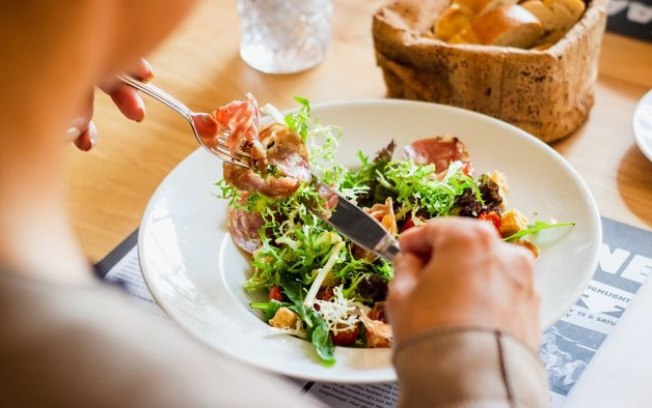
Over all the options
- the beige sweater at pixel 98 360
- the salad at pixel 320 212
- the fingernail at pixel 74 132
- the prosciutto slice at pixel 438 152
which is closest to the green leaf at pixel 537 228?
the salad at pixel 320 212

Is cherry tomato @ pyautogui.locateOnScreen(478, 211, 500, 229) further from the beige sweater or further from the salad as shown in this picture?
the beige sweater

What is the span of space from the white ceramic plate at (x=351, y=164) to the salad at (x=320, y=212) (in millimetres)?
25

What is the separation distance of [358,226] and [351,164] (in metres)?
0.31

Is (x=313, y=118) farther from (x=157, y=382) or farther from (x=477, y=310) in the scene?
(x=157, y=382)

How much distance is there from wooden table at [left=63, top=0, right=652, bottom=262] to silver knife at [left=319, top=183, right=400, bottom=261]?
34 centimetres

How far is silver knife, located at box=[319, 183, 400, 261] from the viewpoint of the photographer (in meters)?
0.92

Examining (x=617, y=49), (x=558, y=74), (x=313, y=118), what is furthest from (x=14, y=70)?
(x=617, y=49)

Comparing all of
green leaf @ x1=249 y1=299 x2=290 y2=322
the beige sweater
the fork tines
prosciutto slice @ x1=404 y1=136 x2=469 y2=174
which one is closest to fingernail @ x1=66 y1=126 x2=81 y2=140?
the fork tines

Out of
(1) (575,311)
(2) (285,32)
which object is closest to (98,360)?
(1) (575,311)

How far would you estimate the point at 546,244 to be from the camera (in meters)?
1.09

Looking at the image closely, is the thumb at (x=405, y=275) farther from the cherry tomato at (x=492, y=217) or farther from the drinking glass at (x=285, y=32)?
the drinking glass at (x=285, y=32)

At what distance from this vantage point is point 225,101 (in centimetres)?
150

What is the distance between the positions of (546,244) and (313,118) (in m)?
0.40

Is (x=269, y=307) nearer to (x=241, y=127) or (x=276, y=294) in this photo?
(x=276, y=294)
